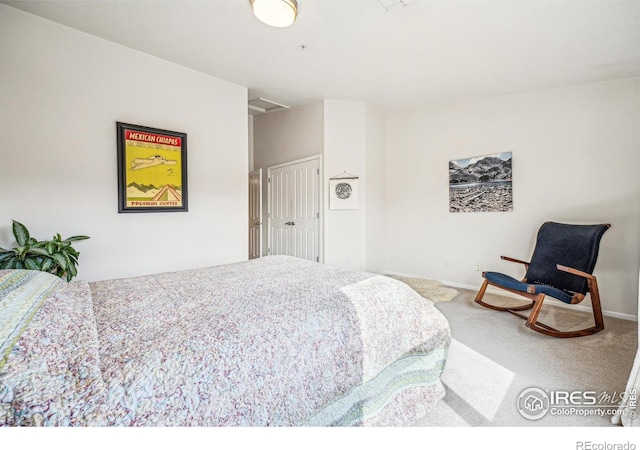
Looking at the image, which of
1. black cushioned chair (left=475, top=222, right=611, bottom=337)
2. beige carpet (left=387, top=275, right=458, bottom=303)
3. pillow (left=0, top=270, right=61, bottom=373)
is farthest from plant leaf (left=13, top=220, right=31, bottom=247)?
black cushioned chair (left=475, top=222, right=611, bottom=337)

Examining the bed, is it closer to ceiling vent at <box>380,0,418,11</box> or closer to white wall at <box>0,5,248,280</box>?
white wall at <box>0,5,248,280</box>

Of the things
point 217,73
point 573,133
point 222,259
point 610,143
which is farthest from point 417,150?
point 222,259

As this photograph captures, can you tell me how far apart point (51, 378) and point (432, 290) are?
395 cm

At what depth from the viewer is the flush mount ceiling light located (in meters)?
2.01

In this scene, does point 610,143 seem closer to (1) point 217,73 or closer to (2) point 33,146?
(1) point 217,73

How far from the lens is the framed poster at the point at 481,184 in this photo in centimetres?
380

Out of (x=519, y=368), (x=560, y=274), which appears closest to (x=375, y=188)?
(x=560, y=274)

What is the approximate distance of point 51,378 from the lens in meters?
0.66

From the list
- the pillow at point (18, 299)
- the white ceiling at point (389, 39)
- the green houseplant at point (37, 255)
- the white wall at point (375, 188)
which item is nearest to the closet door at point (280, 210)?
the white wall at point (375, 188)

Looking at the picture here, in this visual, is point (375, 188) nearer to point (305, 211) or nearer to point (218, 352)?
point (305, 211)

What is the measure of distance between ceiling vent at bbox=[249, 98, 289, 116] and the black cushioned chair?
12.4 ft

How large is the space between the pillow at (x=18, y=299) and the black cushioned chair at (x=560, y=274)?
3.36 meters

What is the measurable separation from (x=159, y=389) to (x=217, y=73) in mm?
3543

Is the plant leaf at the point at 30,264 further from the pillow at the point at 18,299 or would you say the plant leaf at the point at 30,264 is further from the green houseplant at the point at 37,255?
the pillow at the point at 18,299
